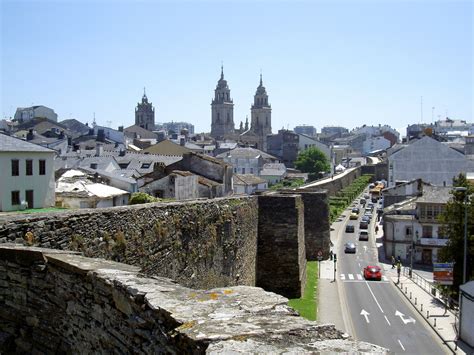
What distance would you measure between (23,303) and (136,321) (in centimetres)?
235

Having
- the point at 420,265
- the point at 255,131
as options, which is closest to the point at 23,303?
the point at 420,265

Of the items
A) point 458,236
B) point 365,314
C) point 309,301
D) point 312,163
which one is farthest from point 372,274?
point 312,163

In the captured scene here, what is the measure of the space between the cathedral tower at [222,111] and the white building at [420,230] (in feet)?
455

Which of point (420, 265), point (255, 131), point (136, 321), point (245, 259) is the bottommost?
point (420, 265)

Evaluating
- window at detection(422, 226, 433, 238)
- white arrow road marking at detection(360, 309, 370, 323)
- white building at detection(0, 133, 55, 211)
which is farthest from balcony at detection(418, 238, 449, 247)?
white building at detection(0, 133, 55, 211)

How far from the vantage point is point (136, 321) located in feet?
16.7

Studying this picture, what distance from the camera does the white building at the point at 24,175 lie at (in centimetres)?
2680

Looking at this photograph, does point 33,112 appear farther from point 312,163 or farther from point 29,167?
point 29,167

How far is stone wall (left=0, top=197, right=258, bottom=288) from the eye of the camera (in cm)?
842

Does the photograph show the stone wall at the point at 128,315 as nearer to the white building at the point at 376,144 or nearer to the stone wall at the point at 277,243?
the stone wall at the point at 277,243

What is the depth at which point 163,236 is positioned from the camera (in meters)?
11.7

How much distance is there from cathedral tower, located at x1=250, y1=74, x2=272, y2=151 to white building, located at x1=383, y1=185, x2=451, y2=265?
431 ft

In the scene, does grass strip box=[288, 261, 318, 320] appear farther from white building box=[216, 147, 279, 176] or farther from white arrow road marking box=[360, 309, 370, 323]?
white building box=[216, 147, 279, 176]

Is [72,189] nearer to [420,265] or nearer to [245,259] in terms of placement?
[245,259]
